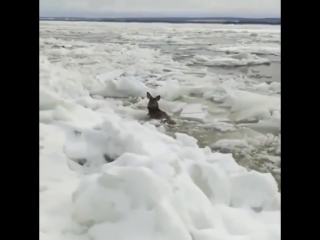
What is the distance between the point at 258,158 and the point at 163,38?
96.5 inches

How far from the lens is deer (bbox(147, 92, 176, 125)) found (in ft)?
9.37

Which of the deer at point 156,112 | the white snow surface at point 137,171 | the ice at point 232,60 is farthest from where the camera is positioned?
the ice at point 232,60

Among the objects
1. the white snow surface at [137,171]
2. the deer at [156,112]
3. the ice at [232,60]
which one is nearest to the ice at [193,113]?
the white snow surface at [137,171]

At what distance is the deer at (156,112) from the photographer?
286cm

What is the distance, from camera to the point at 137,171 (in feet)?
5.42

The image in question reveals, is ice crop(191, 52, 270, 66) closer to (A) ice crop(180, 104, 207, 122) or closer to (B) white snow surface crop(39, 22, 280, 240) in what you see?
(B) white snow surface crop(39, 22, 280, 240)

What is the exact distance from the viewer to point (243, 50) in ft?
14.0

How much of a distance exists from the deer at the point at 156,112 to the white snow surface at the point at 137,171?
0.25 ft

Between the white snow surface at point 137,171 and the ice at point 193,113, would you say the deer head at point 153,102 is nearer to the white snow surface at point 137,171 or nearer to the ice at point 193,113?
the white snow surface at point 137,171

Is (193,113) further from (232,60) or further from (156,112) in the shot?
(232,60)

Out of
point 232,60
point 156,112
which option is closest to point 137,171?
point 156,112

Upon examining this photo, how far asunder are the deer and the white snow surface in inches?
3.0

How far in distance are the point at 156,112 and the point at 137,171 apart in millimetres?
1340

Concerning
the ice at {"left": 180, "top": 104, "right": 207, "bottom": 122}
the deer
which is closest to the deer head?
the deer
